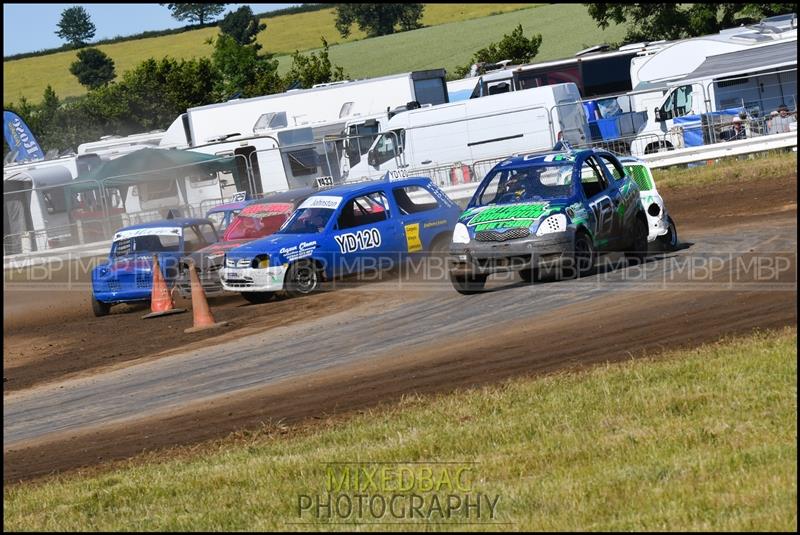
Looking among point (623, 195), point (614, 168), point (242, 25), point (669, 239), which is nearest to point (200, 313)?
point (623, 195)

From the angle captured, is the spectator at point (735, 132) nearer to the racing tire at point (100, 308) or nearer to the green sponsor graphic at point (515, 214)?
the green sponsor graphic at point (515, 214)

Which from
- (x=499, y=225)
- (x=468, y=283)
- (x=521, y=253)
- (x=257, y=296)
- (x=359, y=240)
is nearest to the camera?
(x=521, y=253)

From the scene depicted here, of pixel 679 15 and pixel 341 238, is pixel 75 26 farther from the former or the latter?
pixel 341 238

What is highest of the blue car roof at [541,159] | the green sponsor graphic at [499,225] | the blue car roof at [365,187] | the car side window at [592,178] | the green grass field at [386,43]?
the green grass field at [386,43]

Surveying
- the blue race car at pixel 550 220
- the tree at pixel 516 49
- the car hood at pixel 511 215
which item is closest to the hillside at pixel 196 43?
the tree at pixel 516 49

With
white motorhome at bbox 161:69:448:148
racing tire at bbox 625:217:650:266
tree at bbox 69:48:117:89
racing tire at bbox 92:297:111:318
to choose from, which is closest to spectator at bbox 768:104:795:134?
white motorhome at bbox 161:69:448:148

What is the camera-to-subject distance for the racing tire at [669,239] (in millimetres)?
16562

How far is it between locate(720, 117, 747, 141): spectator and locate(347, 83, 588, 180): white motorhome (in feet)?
10.8

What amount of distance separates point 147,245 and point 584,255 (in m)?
8.29

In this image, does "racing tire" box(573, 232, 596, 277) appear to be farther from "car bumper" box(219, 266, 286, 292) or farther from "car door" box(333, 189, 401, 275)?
"car bumper" box(219, 266, 286, 292)

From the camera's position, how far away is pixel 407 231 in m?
18.0

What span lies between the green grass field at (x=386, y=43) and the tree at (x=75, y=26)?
1.55m

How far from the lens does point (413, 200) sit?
1853 cm

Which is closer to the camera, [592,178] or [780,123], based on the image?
[592,178]
